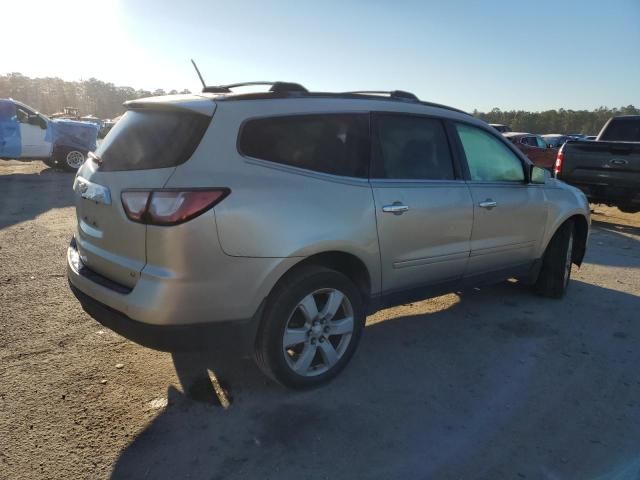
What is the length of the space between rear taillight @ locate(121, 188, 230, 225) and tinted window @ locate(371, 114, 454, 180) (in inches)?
47.2

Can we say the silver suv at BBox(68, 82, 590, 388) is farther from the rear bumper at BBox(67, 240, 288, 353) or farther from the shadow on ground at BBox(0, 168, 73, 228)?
the shadow on ground at BBox(0, 168, 73, 228)

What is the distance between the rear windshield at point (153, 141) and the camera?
264 cm

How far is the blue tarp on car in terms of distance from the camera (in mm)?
13445

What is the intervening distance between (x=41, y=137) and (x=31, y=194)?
4499 mm

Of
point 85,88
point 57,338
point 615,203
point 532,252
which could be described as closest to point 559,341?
point 532,252

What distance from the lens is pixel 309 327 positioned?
303 centimetres

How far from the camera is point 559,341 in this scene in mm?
4008

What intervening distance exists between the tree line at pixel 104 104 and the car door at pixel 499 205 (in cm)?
5857

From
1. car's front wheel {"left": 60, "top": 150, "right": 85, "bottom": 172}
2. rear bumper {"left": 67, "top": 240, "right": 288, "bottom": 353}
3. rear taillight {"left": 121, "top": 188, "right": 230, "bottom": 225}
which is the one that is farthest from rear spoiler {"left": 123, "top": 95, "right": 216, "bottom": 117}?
car's front wheel {"left": 60, "top": 150, "right": 85, "bottom": 172}

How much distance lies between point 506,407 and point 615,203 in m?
7.46

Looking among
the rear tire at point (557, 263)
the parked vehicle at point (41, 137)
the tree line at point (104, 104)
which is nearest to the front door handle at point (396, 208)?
the rear tire at point (557, 263)

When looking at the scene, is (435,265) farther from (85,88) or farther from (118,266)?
(85,88)

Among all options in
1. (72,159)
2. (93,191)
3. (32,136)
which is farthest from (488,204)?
(72,159)

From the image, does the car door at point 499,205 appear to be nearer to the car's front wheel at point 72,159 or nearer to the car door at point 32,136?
the car door at point 32,136
